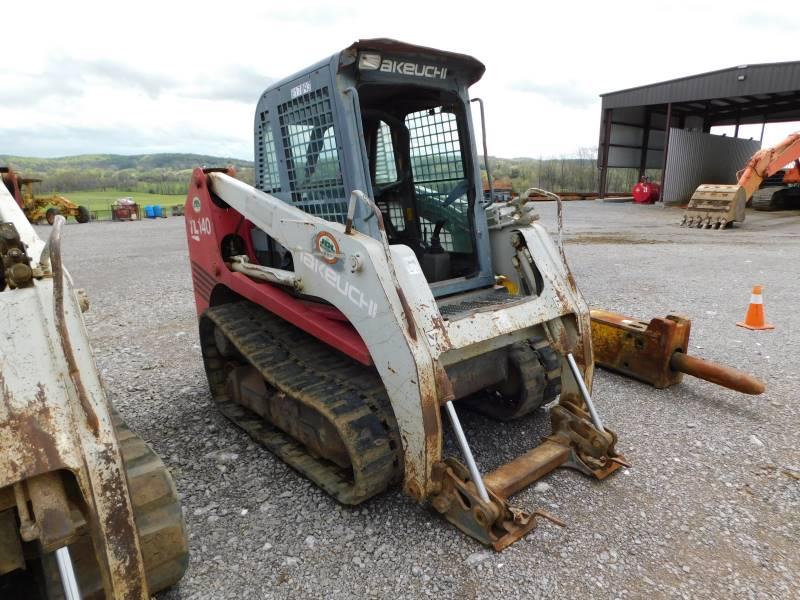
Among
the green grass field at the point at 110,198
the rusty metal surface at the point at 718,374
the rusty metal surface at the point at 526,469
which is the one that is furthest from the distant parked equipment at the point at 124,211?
the rusty metal surface at the point at 526,469

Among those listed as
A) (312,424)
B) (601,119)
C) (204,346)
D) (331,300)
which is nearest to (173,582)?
(312,424)

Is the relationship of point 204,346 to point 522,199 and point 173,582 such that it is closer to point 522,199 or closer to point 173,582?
point 173,582

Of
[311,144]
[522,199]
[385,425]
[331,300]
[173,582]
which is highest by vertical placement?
[311,144]

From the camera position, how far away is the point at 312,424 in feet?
9.82

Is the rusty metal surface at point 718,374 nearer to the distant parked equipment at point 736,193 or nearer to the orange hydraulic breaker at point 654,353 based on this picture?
the orange hydraulic breaker at point 654,353

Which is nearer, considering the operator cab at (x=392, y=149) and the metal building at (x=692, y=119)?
the operator cab at (x=392, y=149)

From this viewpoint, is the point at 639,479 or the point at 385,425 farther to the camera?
the point at 639,479

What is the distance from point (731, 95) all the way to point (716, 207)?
8235 millimetres

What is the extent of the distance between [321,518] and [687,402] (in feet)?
9.26

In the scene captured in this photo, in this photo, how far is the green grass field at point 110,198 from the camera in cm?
3222

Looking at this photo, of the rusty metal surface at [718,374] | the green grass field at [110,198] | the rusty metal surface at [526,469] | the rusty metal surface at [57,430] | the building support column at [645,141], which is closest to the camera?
the rusty metal surface at [57,430]

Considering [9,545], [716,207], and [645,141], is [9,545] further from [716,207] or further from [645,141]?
[645,141]

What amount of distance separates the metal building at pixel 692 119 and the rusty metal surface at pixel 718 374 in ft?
66.3

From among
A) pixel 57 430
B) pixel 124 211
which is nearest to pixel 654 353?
pixel 57 430
